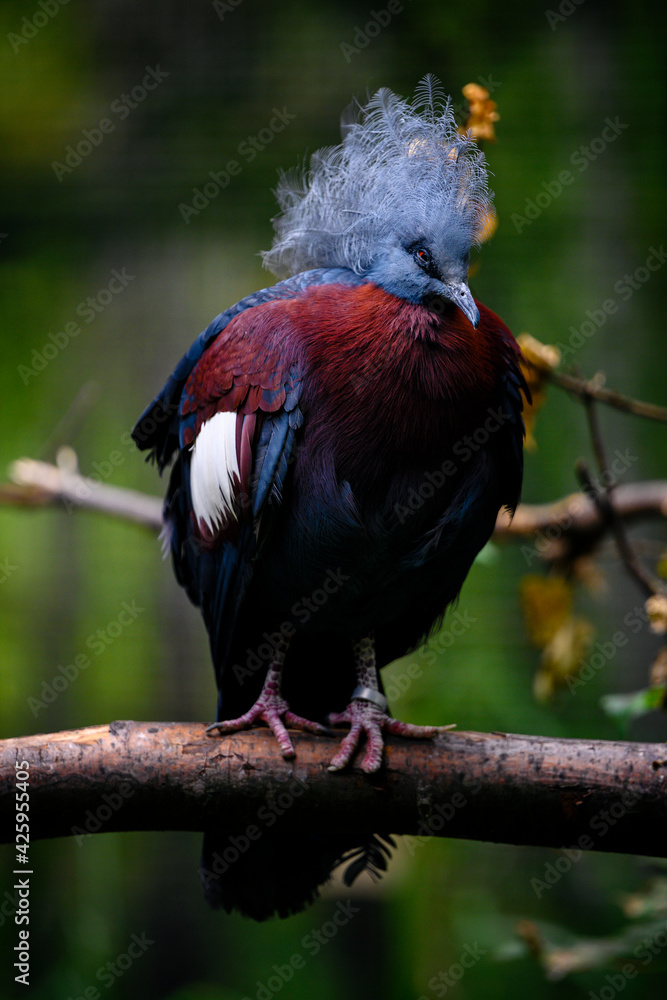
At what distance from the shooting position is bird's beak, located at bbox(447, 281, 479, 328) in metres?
1.33

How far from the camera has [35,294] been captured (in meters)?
3.10

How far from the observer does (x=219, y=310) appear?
3.01 metres

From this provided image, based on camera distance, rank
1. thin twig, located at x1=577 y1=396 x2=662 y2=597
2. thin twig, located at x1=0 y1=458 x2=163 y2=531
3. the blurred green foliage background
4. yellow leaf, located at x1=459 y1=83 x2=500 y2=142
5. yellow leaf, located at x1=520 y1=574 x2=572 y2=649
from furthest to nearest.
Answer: the blurred green foliage background → thin twig, located at x1=0 y1=458 x2=163 y2=531 → yellow leaf, located at x1=520 y1=574 x2=572 y2=649 → thin twig, located at x1=577 y1=396 x2=662 y2=597 → yellow leaf, located at x1=459 y1=83 x2=500 y2=142

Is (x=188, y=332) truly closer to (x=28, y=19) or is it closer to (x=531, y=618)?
(x=28, y=19)

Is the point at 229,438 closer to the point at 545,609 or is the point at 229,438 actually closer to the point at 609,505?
the point at 609,505

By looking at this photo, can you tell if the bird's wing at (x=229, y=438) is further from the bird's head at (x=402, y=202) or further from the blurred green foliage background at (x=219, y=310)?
the blurred green foliage background at (x=219, y=310)

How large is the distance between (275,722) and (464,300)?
31.5 inches

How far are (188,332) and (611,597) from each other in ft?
5.81

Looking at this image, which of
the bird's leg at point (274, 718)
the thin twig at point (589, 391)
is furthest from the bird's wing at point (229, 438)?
the thin twig at point (589, 391)

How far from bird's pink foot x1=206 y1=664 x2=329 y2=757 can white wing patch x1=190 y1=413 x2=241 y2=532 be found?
33cm

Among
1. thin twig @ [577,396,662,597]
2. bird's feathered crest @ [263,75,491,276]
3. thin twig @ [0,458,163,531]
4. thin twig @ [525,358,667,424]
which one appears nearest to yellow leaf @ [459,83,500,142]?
bird's feathered crest @ [263,75,491,276]

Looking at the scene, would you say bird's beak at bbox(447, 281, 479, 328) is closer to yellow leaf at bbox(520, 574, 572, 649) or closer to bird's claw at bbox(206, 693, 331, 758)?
bird's claw at bbox(206, 693, 331, 758)

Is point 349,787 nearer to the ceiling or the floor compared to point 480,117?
nearer to the floor

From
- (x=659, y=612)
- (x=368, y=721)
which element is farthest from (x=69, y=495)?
(x=659, y=612)
